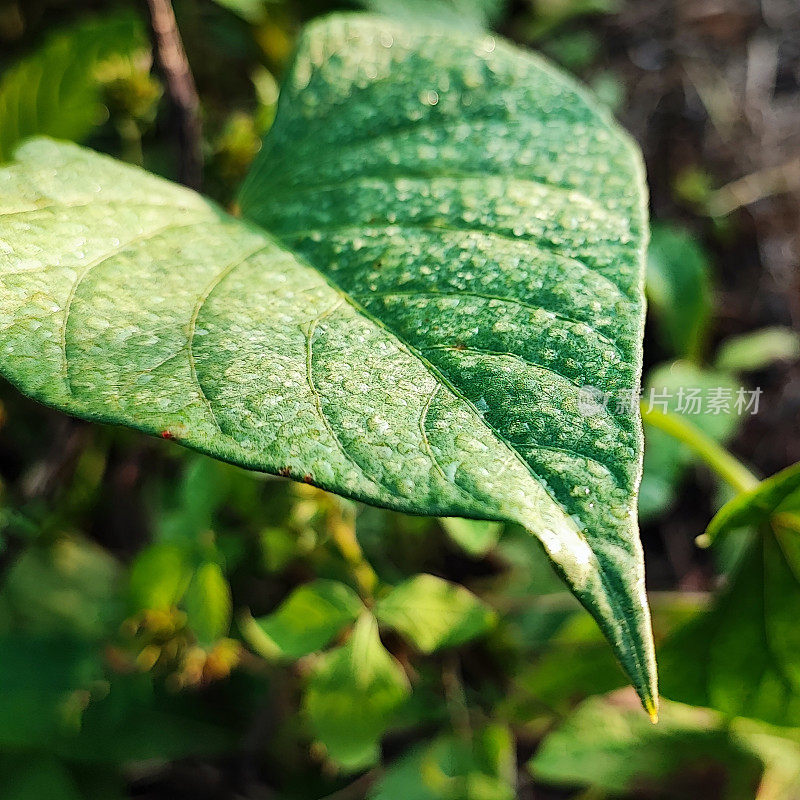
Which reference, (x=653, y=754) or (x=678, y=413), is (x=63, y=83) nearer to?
(x=678, y=413)

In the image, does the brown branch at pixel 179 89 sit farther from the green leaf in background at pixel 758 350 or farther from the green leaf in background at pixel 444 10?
the green leaf in background at pixel 758 350

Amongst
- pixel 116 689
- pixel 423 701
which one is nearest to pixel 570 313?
pixel 423 701

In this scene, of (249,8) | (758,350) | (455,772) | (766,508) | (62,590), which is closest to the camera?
(766,508)

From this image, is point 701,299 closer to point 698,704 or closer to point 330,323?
point 698,704

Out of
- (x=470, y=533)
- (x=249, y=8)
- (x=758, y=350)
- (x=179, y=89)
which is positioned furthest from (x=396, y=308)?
(x=758, y=350)

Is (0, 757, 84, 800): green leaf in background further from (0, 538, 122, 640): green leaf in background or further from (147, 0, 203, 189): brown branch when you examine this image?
(147, 0, 203, 189): brown branch

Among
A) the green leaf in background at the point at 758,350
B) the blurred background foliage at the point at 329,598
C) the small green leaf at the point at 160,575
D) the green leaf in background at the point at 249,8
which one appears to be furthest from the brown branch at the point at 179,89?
the green leaf in background at the point at 758,350
